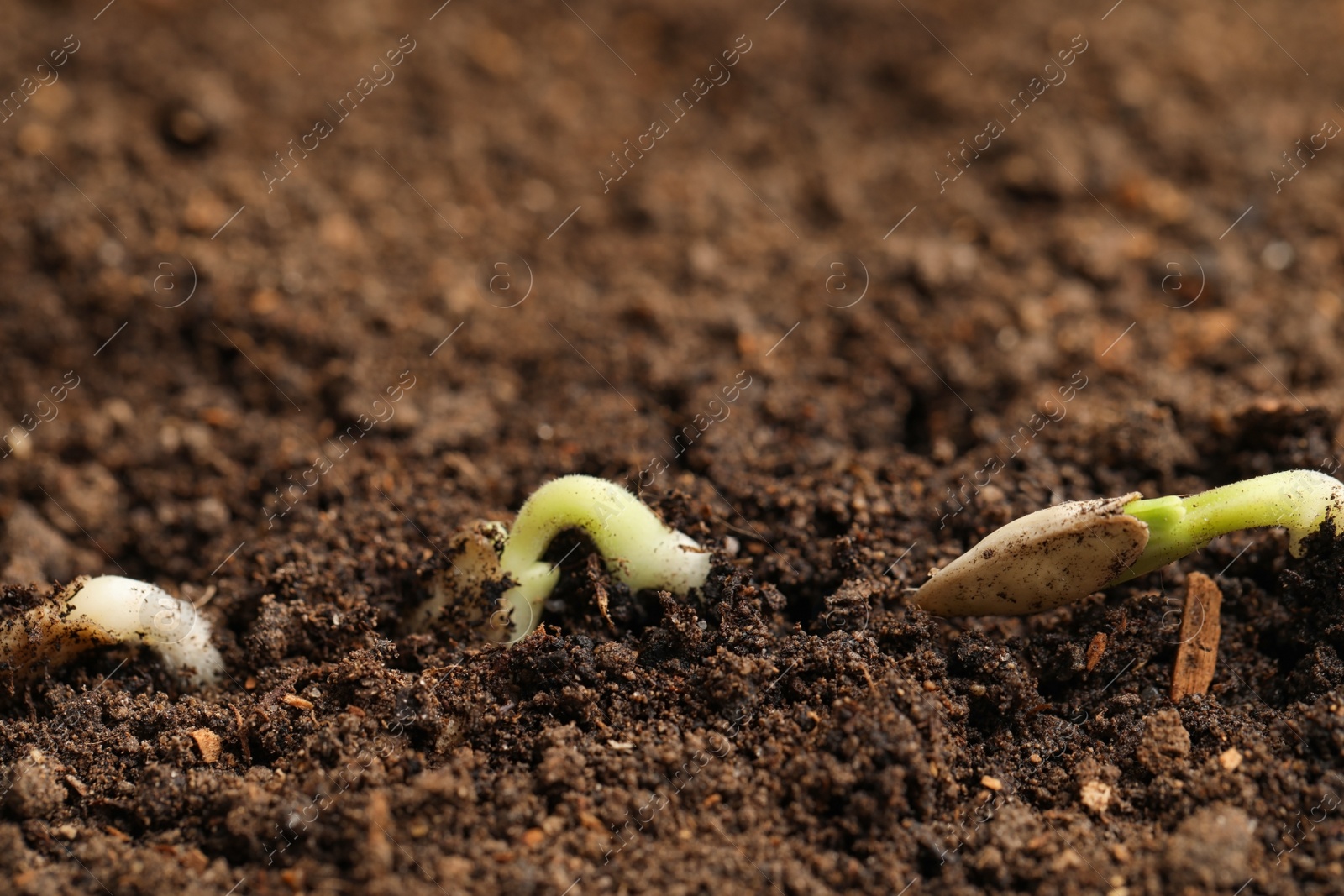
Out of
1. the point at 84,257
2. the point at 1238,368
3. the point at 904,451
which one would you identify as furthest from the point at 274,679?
the point at 1238,368

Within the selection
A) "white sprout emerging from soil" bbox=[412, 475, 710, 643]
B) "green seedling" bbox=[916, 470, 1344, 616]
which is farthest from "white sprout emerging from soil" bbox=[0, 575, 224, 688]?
"green seedling" bbox=[916, 470, 1344, 616]

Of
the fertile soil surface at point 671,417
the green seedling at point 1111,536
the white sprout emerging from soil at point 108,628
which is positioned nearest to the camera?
the fertile soil surface at point 671,417

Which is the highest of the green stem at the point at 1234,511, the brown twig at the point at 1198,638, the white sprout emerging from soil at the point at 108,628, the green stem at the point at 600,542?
the white sprout emerging from soil at the point at 108,628

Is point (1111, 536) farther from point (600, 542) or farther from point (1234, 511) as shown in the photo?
point (600, 542)

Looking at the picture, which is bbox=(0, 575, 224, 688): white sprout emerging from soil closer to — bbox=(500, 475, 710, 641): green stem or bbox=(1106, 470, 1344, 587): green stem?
bbox=(500, 475, 710, 641): green stem

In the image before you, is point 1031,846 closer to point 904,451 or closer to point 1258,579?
point 1258,579

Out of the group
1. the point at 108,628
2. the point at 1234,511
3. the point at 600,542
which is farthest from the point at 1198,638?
the point at 108,628

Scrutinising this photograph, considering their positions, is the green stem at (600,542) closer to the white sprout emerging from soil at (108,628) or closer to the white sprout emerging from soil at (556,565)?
the white sprout emerging from soil at (556,565)

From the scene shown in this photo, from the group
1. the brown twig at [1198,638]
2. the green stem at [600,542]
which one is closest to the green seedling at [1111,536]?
the brown twig at [1198,638]
